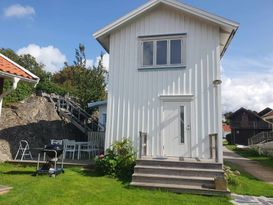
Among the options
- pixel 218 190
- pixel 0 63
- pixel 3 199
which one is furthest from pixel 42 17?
pixel 218 190

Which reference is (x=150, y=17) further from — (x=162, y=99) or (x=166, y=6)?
(x=162, y=99)

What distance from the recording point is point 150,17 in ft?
38.5

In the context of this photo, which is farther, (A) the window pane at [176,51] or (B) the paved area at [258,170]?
(B) the paved area at [258,170]

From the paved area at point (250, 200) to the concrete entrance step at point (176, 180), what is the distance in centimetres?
74

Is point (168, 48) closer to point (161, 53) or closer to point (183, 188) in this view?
point (161, 53)

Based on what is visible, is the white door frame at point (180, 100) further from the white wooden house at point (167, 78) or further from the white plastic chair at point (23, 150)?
Answer: the white plastic chair at point (23, 150)

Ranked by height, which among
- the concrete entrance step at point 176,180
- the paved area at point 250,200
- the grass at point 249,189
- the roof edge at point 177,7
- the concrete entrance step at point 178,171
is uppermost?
the roof edge at point 177,7

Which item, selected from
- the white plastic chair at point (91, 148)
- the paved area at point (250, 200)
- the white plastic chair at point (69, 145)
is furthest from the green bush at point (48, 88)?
the paved area at point (250, 200)

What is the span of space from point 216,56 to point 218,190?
5.44m

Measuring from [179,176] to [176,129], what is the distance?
8.66ft

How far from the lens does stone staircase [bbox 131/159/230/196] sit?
805 cm

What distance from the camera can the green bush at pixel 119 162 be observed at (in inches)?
385

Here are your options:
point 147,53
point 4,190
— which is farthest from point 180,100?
point 4,190

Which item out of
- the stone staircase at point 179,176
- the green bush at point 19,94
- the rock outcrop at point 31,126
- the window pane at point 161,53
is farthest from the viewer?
the green bush at point 19,94
